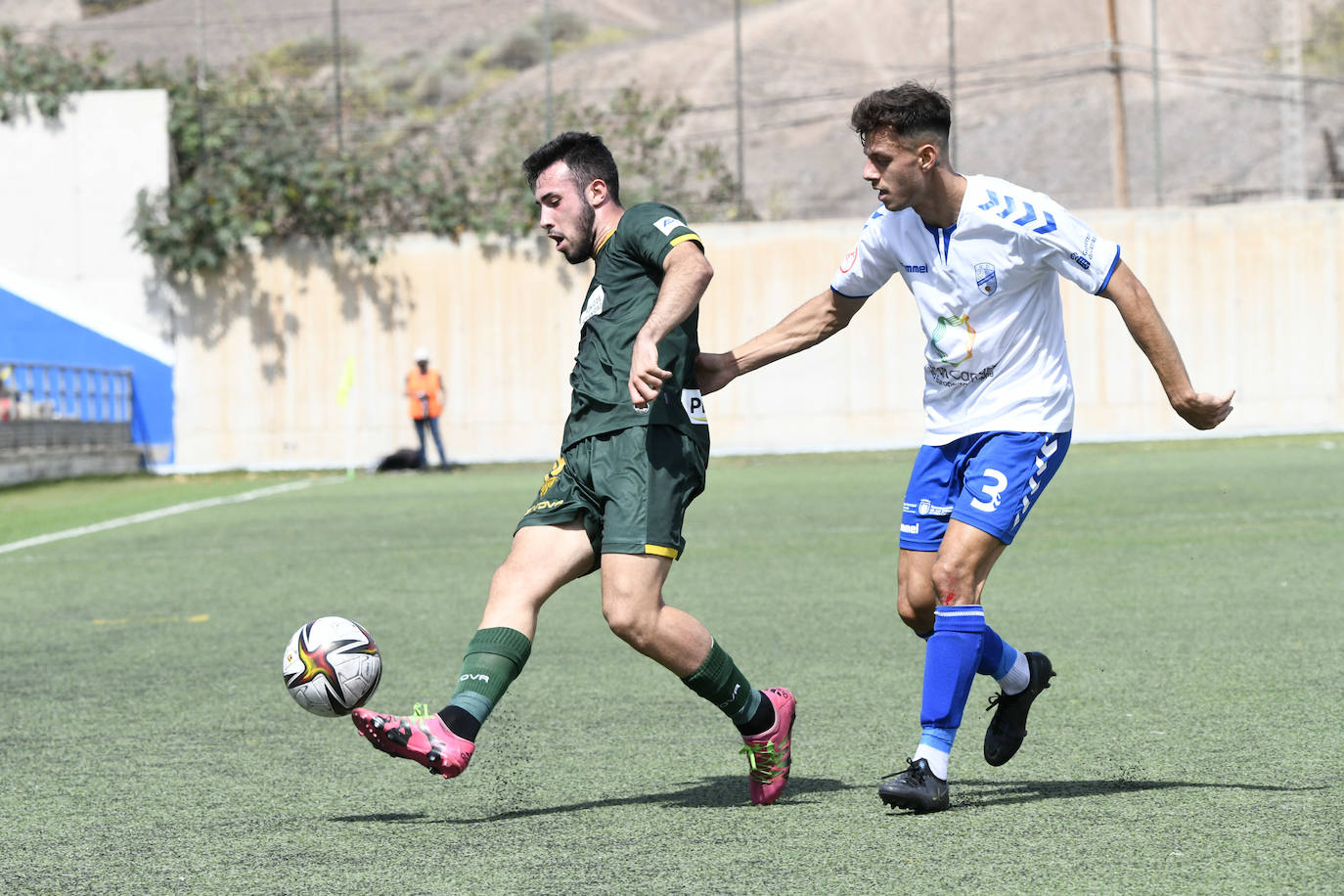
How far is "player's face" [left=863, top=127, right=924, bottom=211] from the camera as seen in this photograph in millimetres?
4652

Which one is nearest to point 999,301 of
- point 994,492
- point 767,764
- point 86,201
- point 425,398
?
point 994,492

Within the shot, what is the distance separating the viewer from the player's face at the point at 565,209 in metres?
4.96

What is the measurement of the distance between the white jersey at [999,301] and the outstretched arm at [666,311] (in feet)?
2.11

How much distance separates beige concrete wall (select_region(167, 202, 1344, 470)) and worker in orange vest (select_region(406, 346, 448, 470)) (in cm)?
242

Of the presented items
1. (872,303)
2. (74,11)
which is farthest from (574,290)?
(74,11)

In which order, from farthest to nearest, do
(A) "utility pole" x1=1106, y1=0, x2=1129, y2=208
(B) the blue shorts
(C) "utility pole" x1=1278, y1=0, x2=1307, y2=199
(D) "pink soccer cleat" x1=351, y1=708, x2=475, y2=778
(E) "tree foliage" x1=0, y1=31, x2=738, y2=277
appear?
(C) "utility pole" x1=1278, y1=0, x2=1307, y2=199, (A) "utility pole" x1=1106, y1=0, x2=1129, y2=208, (E) "tree foliage" x1=0, y1=31, x2=738, y2=277, (B) the blue shorts, (D) "pink soccer cleat" x1=351, y1=708, x2=475, y2=778

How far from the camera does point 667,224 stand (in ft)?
15.7

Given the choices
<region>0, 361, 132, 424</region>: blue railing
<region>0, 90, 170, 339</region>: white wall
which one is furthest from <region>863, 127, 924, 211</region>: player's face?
<region>0, 90, 170, 339</region>: white wall

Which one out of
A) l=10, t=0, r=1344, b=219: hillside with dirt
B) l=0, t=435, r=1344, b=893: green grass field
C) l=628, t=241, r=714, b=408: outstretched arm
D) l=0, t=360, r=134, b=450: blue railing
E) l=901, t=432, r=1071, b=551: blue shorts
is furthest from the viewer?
l=10, t=0, r=1344, b=219: hillside with dirt

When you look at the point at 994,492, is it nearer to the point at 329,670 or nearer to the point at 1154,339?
the point at 1154,339

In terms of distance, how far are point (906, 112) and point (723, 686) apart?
163 centimetres

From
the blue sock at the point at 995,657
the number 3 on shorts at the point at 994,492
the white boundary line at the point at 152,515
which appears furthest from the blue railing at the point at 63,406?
the number 3 on shorts at the point at 994,492

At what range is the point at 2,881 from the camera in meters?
3.97

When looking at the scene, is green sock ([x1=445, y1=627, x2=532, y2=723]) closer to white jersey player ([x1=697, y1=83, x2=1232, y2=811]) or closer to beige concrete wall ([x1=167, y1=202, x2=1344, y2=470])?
white jersey player ([x1=697, y1=83, x2=1232, y2=811])
